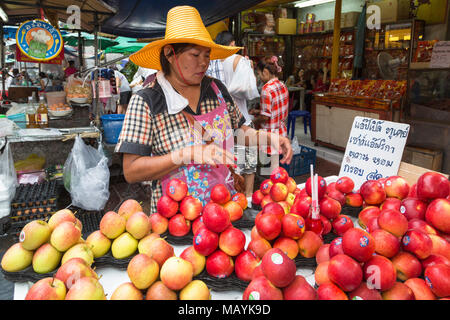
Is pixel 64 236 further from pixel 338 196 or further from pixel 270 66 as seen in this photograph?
pixel 270 66

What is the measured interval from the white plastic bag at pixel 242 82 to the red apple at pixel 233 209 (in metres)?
2.71

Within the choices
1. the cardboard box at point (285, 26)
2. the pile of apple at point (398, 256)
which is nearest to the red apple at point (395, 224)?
the pile of apple at point (398, 256)

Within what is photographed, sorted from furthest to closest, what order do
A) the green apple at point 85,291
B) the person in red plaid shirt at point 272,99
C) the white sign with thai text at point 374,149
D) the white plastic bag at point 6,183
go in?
the person in red plaid shirt at point 272,99 < the white plastic bag at point 6,183 < the white sign with thai text at point 374,149 < the green apple at point 85,291

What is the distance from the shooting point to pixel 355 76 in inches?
389

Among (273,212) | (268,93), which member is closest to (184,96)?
(273,212)

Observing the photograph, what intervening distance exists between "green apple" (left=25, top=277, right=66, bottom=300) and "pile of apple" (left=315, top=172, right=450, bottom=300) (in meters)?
0.82

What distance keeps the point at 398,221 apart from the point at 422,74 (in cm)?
439

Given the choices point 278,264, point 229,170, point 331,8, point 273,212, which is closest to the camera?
point 278,264

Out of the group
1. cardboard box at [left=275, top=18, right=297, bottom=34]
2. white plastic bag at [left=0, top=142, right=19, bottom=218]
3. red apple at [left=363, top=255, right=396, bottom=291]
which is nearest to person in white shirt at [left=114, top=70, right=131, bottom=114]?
white plastic bag at [left=0, top=142, right=19, bottom=218]

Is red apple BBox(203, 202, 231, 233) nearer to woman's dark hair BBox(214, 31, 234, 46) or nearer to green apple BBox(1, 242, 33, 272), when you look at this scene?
green apple BBox(1, 242, 33, 272)

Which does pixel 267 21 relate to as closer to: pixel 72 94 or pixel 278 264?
pixel 72 94

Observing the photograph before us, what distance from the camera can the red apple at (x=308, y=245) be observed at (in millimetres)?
1471

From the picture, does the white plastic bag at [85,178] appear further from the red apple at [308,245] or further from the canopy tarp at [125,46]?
the canopy tarp at [125,46]

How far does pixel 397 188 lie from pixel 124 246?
148 centimetres
